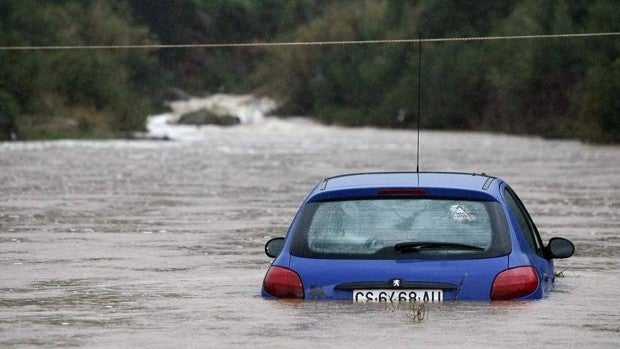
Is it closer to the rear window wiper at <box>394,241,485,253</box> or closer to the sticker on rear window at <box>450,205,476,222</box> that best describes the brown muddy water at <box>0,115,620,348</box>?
the rear window wiper at <box>394,241,485,253</box>

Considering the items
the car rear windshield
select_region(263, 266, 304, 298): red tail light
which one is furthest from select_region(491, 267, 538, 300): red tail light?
select_region(263, 266, 304, 298): red tail light

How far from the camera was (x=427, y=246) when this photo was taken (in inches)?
437

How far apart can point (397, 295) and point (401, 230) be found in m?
0.39

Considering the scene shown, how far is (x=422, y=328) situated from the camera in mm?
10797

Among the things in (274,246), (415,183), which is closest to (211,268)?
(274,246)

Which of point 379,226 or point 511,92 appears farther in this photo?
point 511,92

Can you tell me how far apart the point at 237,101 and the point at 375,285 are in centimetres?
18049

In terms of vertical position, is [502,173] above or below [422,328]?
below

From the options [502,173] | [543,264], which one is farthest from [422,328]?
[502,173]

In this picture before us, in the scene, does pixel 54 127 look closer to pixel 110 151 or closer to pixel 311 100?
pixel 110 151

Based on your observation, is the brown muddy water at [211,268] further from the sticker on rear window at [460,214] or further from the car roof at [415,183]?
the car roof at [415,183]

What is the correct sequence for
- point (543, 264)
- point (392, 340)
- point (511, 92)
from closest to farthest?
1. point (392, 340)
2. point (543, 264)
3. point (511, 92)

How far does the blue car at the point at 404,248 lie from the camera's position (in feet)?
36.2

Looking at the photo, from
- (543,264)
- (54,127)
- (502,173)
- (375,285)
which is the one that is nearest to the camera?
(375,285)
